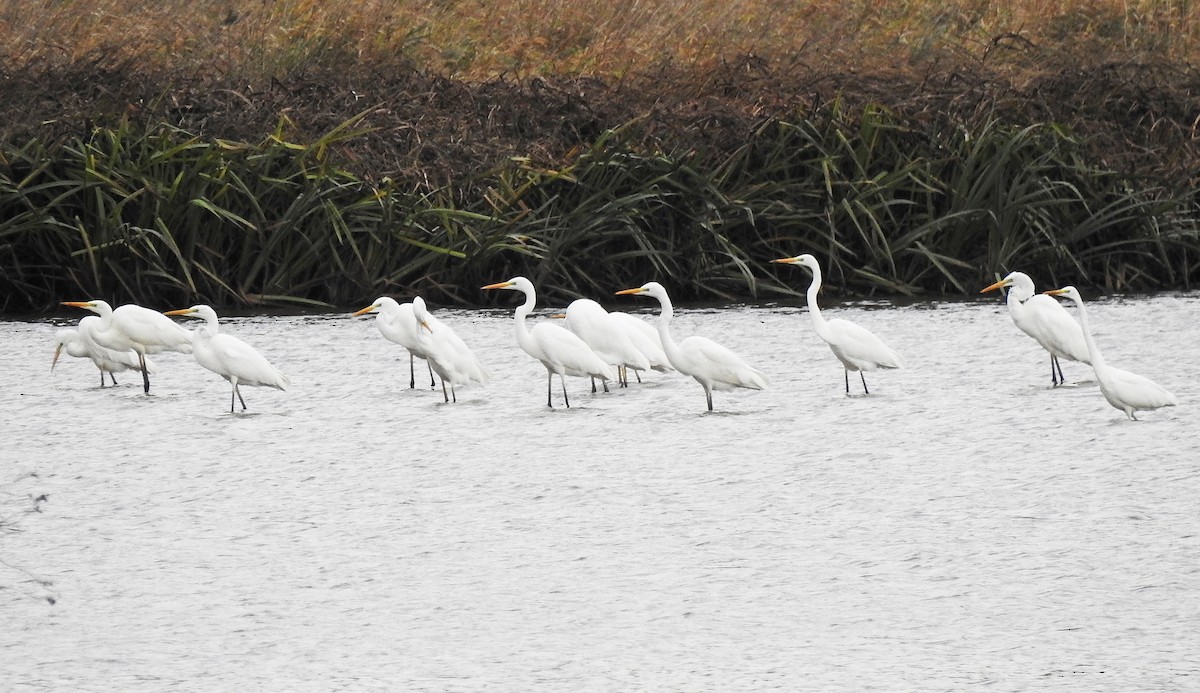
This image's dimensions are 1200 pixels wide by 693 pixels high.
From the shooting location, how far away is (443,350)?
8969 millimetres

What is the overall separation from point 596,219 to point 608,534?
6.62 meters

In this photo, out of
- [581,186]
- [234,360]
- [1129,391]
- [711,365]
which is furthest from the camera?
[581,186]

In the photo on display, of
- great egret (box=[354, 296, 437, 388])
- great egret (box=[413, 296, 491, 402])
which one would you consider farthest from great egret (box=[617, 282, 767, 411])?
great egret (box=[354, 296, 437, 388])

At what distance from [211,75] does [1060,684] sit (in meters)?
13.2

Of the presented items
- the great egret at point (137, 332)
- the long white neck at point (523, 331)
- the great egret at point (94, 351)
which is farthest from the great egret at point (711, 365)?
the great egret at point (94, 351)

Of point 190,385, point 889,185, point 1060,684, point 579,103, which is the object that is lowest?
point 1060,684

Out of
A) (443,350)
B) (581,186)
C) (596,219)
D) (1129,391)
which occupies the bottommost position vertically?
(1129,391)

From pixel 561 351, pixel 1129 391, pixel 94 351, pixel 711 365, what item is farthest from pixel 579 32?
pixel 1129 391

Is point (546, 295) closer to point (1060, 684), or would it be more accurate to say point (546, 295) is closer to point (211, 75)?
point (211, 75)

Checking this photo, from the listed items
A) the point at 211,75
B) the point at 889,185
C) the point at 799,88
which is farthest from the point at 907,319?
the point at 211,75

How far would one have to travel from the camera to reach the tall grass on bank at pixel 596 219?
12453 millimetres

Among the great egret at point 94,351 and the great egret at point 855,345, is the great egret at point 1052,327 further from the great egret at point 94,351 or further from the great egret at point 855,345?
the great egret at point 94,351

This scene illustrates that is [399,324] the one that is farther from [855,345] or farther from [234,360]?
[855,345]

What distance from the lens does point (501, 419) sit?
28.4 ft
